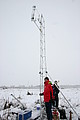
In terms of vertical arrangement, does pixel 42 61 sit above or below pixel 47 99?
above

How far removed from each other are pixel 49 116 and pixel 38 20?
4.88 m

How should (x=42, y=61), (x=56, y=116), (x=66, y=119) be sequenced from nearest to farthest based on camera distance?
(x=56, y=116)
(x=66, y=119)
(x=42, y=61)

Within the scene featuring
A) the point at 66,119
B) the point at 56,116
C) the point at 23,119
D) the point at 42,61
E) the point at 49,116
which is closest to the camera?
the point at 23,119

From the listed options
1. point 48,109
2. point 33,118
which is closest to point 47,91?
point 48,109

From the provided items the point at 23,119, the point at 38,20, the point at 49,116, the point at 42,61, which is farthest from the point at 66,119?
the point at 38,20

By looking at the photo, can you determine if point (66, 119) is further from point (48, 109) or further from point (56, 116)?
point (48, 109)

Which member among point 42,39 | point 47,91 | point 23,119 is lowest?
point 23,119

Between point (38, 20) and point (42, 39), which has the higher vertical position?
point (38, 20)

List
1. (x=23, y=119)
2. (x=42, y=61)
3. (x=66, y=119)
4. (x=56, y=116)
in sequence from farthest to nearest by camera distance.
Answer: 1. (x=42, y=61)
2. (x=66, y=119)
3. (x=56, y=116)
4. (x=23, y=119)

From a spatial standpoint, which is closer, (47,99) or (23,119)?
(23,119)

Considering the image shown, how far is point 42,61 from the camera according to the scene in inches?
274

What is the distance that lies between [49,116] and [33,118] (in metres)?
0.71

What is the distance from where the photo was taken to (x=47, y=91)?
5598 mm

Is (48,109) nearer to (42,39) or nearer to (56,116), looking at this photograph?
(56,116)
